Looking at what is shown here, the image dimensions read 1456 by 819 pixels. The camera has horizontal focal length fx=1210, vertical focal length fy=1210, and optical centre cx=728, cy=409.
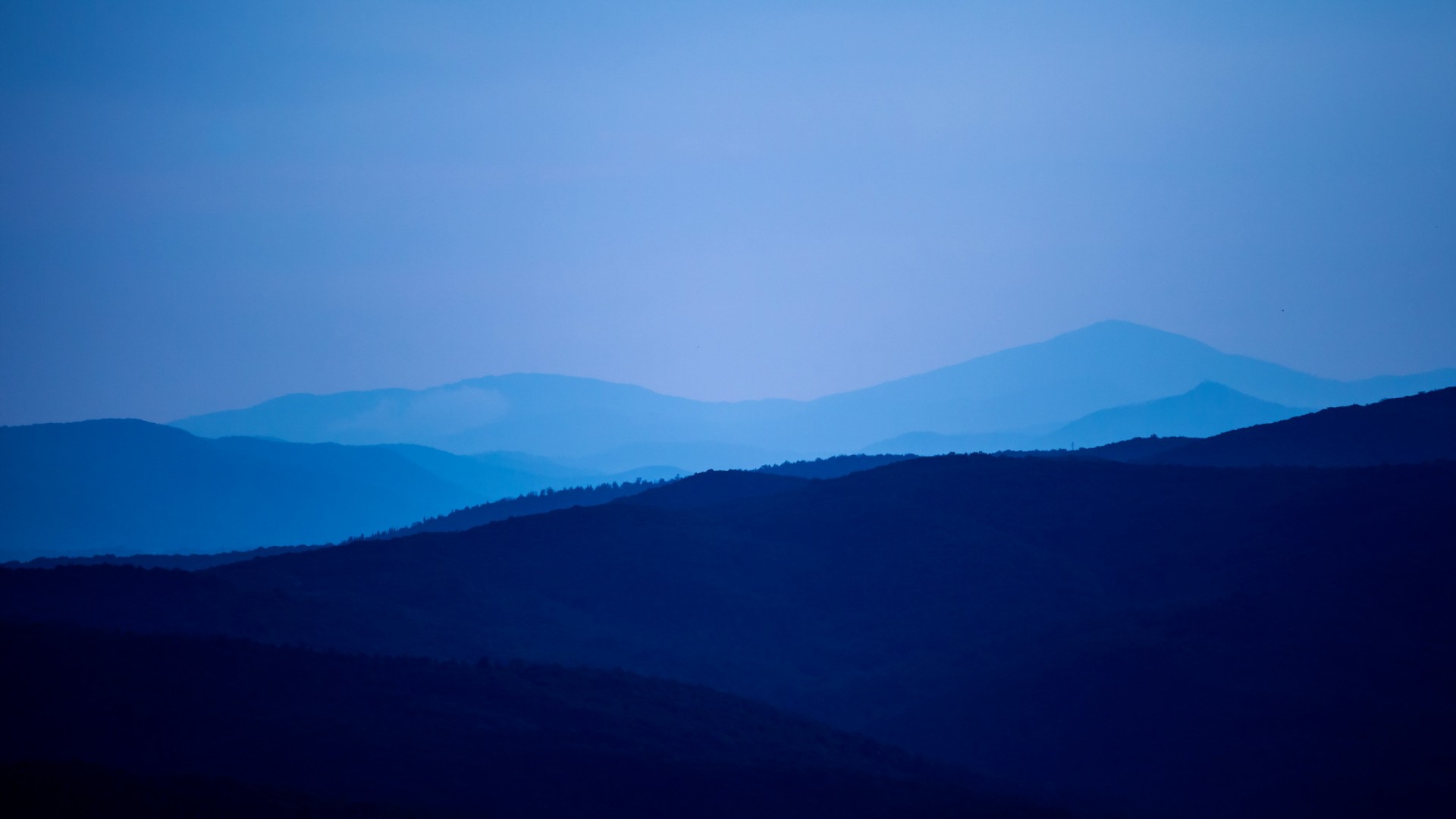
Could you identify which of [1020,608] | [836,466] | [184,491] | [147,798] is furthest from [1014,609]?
[184,491]

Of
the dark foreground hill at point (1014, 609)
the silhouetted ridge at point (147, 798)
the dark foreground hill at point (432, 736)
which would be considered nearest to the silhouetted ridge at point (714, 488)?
the dark foreground hill at point (1014, 609)

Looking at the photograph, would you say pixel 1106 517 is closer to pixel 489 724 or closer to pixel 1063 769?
pixel 1063 769

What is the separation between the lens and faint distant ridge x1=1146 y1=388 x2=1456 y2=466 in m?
37.8

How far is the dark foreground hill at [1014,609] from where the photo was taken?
756 inches

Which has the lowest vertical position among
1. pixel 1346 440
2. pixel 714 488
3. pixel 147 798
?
pixel 147 798

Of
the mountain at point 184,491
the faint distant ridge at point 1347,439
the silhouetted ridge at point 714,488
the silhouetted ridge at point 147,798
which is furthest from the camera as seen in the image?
the mountain at point 184,491

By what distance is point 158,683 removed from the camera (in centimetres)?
1781

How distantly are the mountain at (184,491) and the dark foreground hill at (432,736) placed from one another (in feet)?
238

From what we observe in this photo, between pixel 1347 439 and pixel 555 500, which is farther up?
pixel 555 500

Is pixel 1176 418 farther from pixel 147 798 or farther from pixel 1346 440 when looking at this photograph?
pixel 147 798

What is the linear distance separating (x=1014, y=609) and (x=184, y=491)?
274 feet

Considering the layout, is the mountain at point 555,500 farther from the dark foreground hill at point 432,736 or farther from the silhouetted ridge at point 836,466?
the dark foreground hill at point 432,736

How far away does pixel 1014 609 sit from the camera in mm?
27969

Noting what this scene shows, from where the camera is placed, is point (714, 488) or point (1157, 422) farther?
point (1157, 422)
